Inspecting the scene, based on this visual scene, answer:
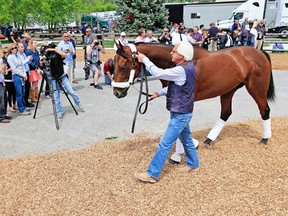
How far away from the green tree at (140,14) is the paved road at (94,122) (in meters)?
13.4

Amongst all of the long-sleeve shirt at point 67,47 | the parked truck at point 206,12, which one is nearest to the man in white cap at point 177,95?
the long-sleeve shirt at point 67,47

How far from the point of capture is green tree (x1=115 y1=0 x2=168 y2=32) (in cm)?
2164

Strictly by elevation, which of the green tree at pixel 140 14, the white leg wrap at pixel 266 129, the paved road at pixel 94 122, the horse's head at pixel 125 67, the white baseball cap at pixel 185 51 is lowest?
the paved road at pixel 94 122

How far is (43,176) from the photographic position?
459cm

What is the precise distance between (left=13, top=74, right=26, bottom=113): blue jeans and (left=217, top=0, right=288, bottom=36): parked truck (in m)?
22.7

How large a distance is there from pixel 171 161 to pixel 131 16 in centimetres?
1880

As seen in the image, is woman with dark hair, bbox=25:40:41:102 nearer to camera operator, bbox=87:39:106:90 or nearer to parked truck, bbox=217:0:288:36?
camera operator, bbox=87:39:106:90

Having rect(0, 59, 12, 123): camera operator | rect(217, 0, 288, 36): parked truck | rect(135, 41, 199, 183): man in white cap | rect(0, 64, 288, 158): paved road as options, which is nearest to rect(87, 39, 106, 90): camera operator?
rect(0, 64, 288, 158): paved road

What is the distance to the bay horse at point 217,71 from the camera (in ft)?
14.4

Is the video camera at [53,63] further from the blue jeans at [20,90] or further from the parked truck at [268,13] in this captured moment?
the parked truck at [268,13]

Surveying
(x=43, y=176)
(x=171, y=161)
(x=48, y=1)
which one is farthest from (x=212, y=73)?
(x=48, y=1)

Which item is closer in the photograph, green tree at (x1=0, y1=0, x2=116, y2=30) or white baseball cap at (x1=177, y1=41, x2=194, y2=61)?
white baseball cap at (x1=177, y1=41, x2=194, y2=61)

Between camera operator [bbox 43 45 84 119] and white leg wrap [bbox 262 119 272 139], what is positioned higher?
camera operator [bbox 43 45 84 119]

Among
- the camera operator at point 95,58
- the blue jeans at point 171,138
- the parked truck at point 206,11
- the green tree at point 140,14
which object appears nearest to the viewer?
the blue jeans at point 171,138
